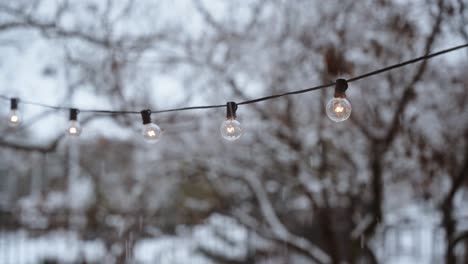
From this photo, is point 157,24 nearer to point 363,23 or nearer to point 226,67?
point 226,67

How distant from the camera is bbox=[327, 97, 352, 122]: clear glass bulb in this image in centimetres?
181

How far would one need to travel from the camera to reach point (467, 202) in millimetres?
5355

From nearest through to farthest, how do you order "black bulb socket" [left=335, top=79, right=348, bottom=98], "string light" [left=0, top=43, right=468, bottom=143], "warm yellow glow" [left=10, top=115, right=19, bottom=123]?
"string light" [left=0, top=43, right=468, bottom=143] → "black bulb socket" [left=335, top=79, right=348, bottom=98] → "warm yellow glow" [left=10, top=115, right=19, bottom=123]

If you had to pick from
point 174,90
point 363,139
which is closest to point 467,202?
point 363,139

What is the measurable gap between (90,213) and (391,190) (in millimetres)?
4162

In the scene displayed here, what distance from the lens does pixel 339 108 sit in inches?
71.4

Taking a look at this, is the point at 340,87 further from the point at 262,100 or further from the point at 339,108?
the point at 262,100

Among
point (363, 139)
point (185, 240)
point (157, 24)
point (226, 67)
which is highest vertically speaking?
point (157, 24)

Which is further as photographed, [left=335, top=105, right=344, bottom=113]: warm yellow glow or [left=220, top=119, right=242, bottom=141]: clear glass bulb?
[left=220, top=119, right=242, bottom=141]: clear glass bulb

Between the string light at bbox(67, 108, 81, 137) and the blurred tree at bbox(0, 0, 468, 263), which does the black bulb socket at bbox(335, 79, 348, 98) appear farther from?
the blurred tree at bbox(0, 0, 468, 263)

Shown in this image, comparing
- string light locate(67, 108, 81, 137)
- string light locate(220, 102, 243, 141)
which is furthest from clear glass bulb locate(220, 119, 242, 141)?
string light locate(67, 108, 81, 137)

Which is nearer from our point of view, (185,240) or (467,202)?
(467,202)

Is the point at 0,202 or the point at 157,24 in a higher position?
the point at 157,24

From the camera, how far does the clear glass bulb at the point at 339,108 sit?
1.81 metres
